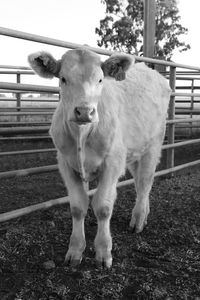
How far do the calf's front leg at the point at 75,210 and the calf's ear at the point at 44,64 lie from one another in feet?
1.97

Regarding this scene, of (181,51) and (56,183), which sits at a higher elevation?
(181,51)

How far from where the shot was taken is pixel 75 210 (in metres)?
2.90

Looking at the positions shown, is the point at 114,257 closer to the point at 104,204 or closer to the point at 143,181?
the point at 104,204

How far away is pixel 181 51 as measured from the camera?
88.8 feet

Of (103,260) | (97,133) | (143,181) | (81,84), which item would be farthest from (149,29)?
(103,260)

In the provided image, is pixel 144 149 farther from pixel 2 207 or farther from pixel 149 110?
pixel 2 207

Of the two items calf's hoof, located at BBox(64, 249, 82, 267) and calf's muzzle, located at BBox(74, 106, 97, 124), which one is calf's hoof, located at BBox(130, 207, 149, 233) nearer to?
calf's hoof, located at BBox(64, 249, 82, 267)

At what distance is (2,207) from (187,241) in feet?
6.06

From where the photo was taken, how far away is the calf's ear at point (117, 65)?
2.83 metres

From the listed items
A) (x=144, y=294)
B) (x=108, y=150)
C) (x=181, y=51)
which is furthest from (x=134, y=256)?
(x=181, y=51)

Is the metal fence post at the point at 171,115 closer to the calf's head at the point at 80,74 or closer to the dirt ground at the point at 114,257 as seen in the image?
the dirt ground at the point at 114,257

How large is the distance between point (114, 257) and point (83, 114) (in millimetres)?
1139

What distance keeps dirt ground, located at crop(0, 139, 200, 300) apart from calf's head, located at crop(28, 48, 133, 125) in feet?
3.22

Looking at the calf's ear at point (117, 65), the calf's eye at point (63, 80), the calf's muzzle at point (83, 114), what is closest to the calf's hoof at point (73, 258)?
the calf's muzzle at point (83, 114)
